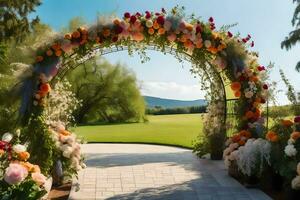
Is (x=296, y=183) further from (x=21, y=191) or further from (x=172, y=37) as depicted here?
(x=172, y=37)

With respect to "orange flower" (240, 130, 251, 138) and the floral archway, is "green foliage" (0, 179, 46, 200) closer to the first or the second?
the floral archway

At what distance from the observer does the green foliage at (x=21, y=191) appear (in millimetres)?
4586

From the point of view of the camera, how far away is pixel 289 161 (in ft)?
20.9

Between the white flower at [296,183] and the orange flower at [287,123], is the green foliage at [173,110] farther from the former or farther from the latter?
the white flower at [296,183]

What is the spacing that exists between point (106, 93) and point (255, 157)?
27598mm

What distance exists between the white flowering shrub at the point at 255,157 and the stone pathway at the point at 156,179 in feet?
1.03

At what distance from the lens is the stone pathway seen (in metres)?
6.99

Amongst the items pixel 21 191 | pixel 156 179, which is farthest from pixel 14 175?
pixel 156 179

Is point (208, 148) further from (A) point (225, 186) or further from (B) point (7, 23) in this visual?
(B) point (7, 23)

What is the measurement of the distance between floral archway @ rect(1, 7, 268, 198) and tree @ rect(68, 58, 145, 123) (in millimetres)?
24592

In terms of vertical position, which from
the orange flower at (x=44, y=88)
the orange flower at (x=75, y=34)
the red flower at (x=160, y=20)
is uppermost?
the red flower at (x=160, y=20)

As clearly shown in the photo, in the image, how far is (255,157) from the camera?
23.3 ft

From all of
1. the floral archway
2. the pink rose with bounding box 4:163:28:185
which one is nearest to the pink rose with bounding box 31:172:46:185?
the pink rose with bounding box 4:163:28:185

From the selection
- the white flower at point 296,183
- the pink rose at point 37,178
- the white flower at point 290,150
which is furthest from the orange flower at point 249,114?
the pink rose at point 37,178
